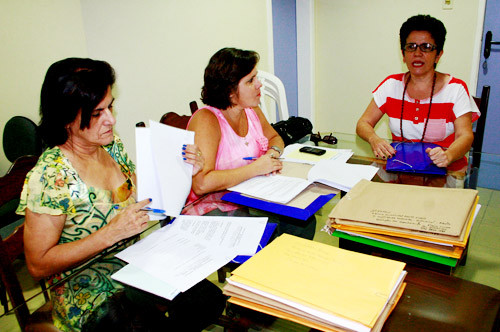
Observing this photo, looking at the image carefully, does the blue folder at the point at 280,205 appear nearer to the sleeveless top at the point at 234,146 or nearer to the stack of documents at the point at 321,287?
the sleeveless top at the point at 234,146

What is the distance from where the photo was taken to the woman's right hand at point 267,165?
1.43 meters

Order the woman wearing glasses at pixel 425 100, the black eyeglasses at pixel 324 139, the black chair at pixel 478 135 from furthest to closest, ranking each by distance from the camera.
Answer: the black eyeglasses at pixel 324 139 < the woman wearing glasses at pixel 425 100 < the black chair at pixel 478 135

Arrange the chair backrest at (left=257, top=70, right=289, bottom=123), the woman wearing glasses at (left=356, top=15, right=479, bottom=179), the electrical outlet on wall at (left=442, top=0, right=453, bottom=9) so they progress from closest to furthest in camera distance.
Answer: the woman wearing glasses at (left=356, top=15, right=479, bottom=179), the chair backrest at (left=257, top=70, right=289, bottom=123), the electrical outlet on wall at (left=442, top=0, right=453, bottom=9)

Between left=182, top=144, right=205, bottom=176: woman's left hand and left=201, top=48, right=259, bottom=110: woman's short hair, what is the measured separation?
0.39 metres

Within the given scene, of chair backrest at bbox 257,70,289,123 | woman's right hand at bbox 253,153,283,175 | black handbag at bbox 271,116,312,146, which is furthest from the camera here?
chair backrest at bbox 257,70,289,123

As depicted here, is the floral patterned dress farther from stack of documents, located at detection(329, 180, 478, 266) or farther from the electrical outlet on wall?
the electrical outlet on wall

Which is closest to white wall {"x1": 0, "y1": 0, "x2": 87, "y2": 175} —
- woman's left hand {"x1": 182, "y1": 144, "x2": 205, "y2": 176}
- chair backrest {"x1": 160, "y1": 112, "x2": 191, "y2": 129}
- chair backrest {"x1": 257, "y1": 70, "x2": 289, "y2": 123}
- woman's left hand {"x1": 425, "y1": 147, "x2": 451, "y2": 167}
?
chair backrest {"x1": 160, "y1": 112, "x2": 191, "y2": 129}

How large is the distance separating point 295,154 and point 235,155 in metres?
0.28

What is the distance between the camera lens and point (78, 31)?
8.05 feet

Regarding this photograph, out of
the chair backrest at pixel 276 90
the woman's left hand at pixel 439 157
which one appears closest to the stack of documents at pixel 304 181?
the woman's left hand at pixel 439 157

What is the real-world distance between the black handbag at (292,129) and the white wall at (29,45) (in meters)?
1.54

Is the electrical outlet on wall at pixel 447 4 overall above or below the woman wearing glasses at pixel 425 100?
above

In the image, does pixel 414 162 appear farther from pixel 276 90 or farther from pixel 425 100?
pixel 276 90

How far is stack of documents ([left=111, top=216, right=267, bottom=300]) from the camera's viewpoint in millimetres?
→ 856
